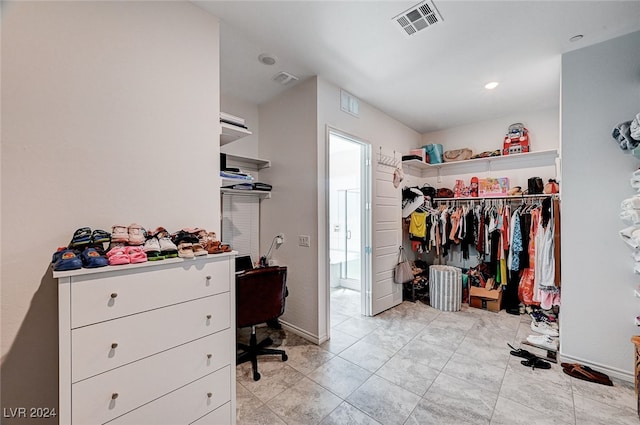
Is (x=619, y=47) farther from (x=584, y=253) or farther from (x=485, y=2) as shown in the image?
(x=584, y=253)

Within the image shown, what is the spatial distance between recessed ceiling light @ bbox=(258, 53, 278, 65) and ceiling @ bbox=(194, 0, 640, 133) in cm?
4

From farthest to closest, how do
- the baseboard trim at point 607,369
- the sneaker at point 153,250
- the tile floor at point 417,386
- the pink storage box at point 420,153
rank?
the pink storage box at point 420,153 < the baseboard trim at point 607,369 < the tile floor at point 417,386 < the sneaker at point 153,250

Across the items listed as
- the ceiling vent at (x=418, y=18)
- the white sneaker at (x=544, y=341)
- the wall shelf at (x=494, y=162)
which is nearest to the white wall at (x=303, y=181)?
the ceiling vent at (x=418, y=18)

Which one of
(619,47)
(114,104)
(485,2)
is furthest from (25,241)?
(619,47)

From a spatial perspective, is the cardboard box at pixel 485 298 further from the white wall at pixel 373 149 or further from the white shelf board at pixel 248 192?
the white shelf board at pixel 248 192

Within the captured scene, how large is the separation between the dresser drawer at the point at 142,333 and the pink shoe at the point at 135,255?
0.25 m

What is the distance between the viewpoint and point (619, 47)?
204cm

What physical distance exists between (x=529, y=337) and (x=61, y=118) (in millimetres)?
4246

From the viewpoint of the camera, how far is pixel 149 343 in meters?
1.16

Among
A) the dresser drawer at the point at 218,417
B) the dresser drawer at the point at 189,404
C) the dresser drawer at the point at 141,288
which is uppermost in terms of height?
the dresser drawer at the point at 141,288

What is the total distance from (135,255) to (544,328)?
155 inches

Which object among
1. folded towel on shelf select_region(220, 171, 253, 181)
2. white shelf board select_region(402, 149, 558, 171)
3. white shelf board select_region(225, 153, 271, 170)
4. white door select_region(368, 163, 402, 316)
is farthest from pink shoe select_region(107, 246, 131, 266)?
white shelf board select_region(402, 149, 558, 171)

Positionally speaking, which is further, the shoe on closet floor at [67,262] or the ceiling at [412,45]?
the ceiling at [412,45]

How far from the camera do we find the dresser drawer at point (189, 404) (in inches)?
44.7
